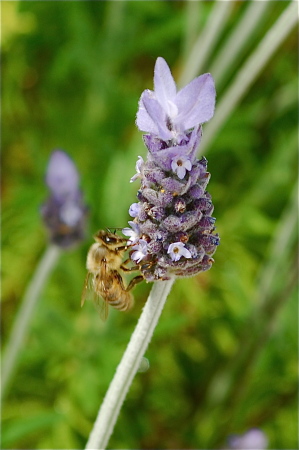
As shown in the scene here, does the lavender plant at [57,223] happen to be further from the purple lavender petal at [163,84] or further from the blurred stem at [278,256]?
the purple lavender petal at [163,84]

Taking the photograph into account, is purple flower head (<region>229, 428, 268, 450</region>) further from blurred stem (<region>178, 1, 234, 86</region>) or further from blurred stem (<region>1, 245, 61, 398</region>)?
blurred stem (<region>178, 1, 234, 86</region>)

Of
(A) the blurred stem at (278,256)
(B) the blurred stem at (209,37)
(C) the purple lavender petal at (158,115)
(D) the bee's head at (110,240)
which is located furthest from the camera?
(A) the blurred stem at (278,256)

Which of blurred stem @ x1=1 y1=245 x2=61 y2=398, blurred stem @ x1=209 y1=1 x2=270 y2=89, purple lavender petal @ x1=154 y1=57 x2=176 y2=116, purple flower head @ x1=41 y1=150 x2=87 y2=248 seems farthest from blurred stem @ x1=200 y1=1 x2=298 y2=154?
purple lavender petal @ x1=154 y1=57 x2=176 y2=116

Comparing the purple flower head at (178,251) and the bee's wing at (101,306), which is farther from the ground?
the bee's wing at (101,306)

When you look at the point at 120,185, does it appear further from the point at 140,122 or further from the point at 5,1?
the point at 140,122

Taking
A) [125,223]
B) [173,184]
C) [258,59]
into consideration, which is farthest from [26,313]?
[173,184]

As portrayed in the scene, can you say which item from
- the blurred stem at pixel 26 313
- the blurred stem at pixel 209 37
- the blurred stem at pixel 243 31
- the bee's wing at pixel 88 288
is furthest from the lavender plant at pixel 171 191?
the blurred stem at pixel 243 31
